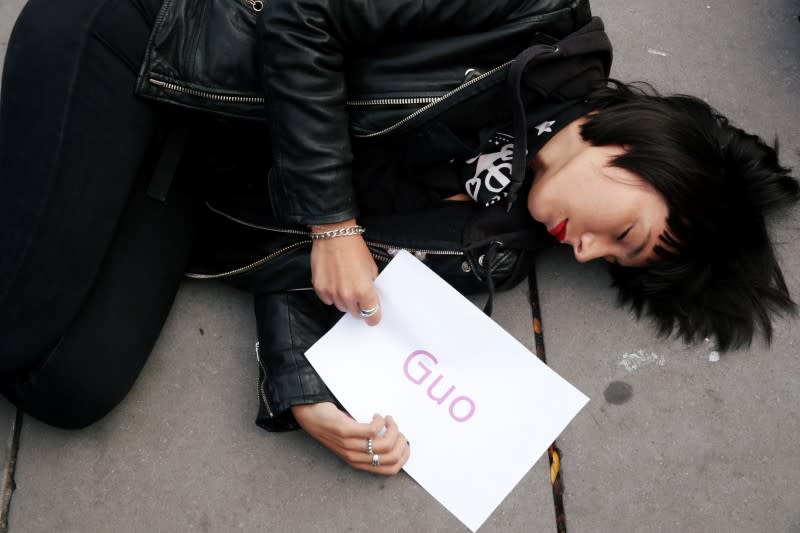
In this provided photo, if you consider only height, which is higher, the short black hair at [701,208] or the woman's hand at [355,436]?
the short black hair at [701,208]

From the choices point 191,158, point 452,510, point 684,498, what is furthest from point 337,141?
point 684,498

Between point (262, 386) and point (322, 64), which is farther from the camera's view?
point (262, 386)

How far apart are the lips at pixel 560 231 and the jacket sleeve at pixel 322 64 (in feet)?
1.27

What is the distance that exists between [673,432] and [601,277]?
1.22ft

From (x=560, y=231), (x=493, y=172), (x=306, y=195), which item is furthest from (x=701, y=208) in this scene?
(x=306, y=195)

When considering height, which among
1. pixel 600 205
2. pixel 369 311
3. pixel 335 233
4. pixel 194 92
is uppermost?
pixel 194 92

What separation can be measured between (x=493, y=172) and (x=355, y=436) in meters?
0.59

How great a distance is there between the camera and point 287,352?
1215mm

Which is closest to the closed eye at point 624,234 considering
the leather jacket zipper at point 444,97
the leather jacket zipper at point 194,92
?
the leather jacket zipper at point 444,97

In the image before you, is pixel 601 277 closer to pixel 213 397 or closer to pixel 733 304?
pixel 733 304

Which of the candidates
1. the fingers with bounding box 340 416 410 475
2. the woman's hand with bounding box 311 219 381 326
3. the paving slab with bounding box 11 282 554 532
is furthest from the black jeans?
the fingers with bounding box 340 416 410 475

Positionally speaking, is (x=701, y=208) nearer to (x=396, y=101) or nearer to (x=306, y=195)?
(x=396, y=101)

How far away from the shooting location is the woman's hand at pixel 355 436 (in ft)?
3.77

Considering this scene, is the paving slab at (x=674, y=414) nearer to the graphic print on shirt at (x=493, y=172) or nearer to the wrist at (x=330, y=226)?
the graphic print on shirt at (x=493, y=172)
